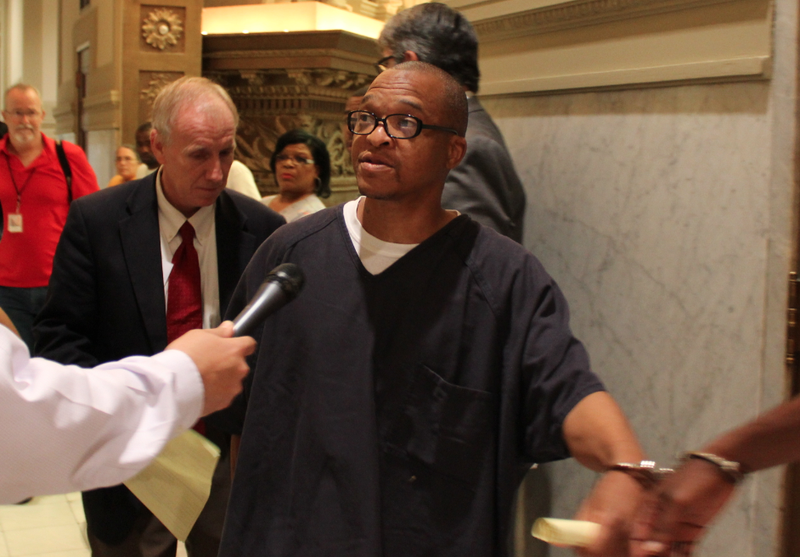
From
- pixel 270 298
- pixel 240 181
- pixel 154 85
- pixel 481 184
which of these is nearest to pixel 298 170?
pixel 240 181

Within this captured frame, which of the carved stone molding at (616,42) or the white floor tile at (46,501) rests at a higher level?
the carved stone molding at (616,42)

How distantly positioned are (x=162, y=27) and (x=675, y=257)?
559cm

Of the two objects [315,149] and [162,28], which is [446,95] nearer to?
[315,149]

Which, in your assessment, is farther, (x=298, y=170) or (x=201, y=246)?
(x=298, y=170)

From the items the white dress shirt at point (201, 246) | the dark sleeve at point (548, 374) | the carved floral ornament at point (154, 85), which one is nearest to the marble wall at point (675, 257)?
the dark sleeve at point (548, 374)

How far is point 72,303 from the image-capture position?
2.13 meters

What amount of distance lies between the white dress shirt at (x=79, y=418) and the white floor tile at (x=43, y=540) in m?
2.92

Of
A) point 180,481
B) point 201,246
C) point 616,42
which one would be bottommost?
point 180,481

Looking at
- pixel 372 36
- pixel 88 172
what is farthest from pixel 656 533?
pixel 372 36

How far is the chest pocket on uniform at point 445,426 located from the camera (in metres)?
1.48

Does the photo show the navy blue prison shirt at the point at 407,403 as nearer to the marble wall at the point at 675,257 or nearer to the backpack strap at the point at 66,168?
the marble wall at the point at 675,257

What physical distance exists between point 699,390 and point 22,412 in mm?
1701

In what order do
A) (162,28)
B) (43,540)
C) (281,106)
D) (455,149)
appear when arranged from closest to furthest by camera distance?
(455,149), (43,540), (281,106), (162,28)

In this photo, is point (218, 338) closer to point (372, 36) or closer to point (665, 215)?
point (665, 215)
